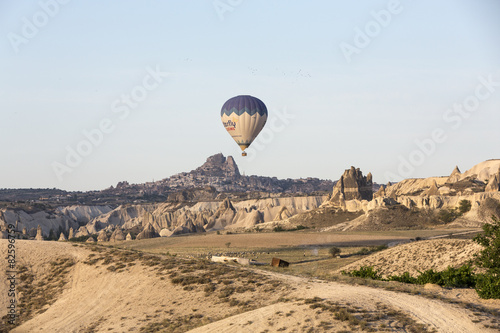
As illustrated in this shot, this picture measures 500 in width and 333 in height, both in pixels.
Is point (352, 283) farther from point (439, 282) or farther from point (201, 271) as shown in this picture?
point (201, 271)

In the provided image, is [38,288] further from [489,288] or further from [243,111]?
[243,111]

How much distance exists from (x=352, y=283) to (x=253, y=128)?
46.7 meters

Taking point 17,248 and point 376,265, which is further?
point 376,265

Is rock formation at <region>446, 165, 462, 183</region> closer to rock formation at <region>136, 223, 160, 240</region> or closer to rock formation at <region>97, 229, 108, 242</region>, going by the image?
rock formation at <region>136, 223, 160, 240</region>

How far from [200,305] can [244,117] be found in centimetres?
4881

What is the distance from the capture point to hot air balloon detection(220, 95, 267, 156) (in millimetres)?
75938

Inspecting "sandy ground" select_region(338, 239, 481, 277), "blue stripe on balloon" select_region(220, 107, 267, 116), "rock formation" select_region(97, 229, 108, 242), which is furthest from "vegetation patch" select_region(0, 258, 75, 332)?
"rock formation" select_region(97, 229, 108, 242)

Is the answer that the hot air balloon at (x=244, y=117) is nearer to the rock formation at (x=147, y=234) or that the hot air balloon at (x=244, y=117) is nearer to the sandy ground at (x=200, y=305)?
the sandy ground at (x=200, y=305)

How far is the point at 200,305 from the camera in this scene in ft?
94.1

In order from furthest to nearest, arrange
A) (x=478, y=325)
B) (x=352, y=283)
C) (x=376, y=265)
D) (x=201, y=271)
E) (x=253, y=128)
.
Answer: (x=253, y=128) → (x=376, y=265) → (x=201, y=271) → (x=352, y=283) → (x=478, y=325)

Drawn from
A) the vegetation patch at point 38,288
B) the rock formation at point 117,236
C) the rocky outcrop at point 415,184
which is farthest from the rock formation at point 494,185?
the vegetation patch at point 38,288

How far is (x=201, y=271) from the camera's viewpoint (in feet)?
111

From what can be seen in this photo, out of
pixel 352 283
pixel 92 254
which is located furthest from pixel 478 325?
pixel 92 254

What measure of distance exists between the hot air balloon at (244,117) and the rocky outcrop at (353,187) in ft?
217
